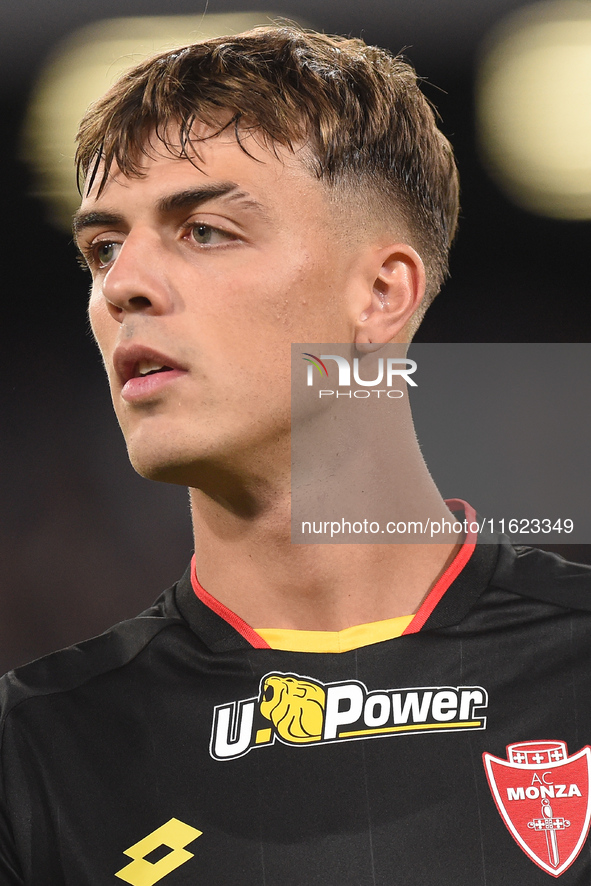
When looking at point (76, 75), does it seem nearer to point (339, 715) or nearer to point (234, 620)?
point (234, 620)

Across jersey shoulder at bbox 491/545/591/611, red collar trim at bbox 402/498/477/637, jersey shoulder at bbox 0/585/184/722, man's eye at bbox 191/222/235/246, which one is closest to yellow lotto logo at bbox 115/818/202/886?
jersey shoulder at bbox 0/585/184/722

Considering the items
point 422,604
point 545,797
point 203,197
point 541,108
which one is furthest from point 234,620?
point 541,108

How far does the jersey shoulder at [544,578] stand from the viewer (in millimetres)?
1358

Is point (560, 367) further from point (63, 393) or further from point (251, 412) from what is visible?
point (63, 393)

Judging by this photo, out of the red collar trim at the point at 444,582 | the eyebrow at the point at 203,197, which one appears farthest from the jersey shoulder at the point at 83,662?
the eyebrow at the point at 203,197

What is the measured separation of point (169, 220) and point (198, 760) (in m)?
0.80

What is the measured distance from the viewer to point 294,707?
4.24 ft

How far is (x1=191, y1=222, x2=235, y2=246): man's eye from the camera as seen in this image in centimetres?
123

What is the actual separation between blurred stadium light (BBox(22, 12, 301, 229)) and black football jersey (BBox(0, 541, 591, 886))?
1.03 metres

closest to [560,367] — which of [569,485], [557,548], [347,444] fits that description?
[569,485]

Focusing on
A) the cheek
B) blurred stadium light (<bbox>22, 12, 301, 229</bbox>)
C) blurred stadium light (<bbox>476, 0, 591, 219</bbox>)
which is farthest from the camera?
blurred stadium light (<bbox>476, 0, 591, 219</bbox>)

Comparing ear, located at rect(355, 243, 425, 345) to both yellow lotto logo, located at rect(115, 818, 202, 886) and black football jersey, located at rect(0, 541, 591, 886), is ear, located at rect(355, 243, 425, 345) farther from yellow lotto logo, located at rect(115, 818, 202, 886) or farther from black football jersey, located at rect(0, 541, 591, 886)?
yellow lotto logo, located at rect(115, 818, 202, 886)

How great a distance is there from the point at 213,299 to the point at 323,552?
431mm

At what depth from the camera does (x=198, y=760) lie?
128cm
